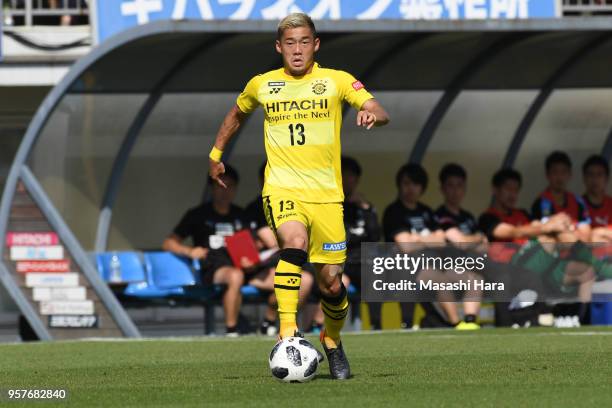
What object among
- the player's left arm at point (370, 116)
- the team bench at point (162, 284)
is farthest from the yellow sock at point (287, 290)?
the team bench at point (162, 284)

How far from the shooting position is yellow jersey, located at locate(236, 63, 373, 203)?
25.8ft

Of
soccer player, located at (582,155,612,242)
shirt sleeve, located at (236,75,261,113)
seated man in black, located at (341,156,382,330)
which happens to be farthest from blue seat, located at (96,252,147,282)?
shirt sleeve, located at (236,75,261,113)

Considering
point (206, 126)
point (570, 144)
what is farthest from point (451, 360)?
point (570, 144)

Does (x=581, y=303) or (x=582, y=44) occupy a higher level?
(x=582, y=44)

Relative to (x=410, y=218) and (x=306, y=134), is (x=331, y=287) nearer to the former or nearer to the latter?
(x=306, y=134)

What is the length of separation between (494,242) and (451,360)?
5399 millimetres

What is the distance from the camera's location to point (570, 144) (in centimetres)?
1595

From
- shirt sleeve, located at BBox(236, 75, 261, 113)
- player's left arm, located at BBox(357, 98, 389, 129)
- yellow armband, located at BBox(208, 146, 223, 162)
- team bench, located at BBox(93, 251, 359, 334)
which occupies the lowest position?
team bench, located at BBox(93, 251, 359, 334)

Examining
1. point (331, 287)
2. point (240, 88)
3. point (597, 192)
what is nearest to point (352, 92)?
point (331, 287)

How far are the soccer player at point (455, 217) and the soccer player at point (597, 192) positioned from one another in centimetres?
126

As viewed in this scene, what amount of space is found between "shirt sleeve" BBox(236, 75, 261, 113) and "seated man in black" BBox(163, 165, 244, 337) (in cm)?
559

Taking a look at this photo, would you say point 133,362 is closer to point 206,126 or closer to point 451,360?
point 451,360

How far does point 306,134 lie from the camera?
790 cm

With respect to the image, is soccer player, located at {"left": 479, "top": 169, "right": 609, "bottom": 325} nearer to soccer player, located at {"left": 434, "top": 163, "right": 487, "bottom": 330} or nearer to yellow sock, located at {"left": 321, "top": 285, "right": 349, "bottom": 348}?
soccer player, located at {"left": 434, "top": 163, "right": 487, "bottom": 330}
